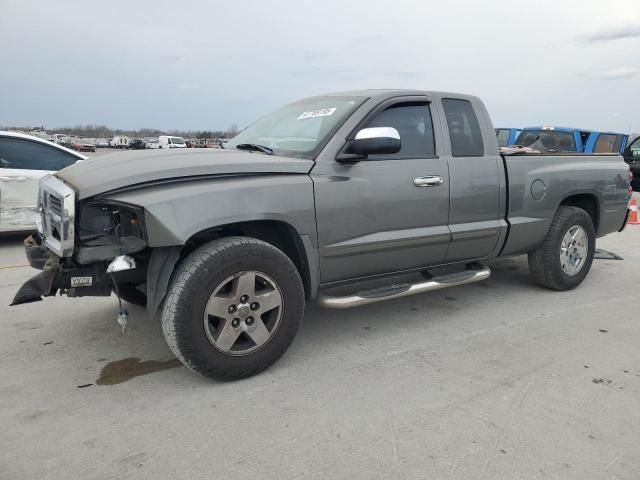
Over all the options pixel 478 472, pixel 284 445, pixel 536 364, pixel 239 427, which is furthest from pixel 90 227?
pixel 536 364

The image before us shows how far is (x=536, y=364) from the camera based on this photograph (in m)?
3.46

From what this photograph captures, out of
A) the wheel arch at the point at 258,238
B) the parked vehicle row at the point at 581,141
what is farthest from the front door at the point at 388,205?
the parked vehicle row at the point at 581,141

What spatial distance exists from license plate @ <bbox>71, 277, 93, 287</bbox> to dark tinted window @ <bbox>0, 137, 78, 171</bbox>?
15.8 ft

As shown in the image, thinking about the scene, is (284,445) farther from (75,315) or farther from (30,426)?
(75,315)

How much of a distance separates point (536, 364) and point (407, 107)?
6.73ft

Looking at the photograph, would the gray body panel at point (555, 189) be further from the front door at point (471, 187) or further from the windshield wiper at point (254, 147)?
the windshield wiper at point (254, 147)

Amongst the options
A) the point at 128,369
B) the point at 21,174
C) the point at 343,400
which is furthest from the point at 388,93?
the point at 21,174

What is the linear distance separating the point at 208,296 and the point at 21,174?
5.13m

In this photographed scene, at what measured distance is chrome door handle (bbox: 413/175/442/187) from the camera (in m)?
3.78

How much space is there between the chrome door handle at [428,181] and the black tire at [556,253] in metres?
1.62

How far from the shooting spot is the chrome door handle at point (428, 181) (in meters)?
3.78

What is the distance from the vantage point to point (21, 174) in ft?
22.1

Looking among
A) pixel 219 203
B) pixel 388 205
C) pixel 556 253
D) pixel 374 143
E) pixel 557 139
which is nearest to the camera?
pixel 219 203

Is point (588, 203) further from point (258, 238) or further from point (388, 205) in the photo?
point (258, 238)
